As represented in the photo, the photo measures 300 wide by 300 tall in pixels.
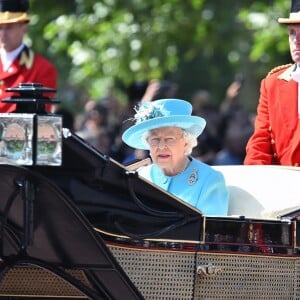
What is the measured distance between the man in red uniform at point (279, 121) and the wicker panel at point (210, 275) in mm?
1214

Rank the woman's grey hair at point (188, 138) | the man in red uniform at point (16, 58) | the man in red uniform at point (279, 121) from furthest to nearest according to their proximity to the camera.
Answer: the man in red uniform at point (16, 58)
the man in red uniform at point (279, 121)
the woman's grey hair at point (188, 138)

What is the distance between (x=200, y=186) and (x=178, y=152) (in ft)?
0.69

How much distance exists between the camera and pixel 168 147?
6879mm

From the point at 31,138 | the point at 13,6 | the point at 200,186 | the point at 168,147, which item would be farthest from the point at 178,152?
the point at 13,6

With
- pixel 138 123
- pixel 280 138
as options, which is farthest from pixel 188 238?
pixel 280 138

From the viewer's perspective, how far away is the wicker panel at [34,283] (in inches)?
244

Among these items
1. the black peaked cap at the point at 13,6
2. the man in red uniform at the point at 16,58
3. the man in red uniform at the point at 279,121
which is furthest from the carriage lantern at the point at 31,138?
the black peaked cap at the point at 13,6

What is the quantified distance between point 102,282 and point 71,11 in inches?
382

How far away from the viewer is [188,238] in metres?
6.25

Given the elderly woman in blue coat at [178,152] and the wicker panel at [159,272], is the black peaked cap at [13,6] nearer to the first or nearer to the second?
the elderly woman in blue coat at [178,152]

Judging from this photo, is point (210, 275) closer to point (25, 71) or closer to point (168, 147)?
point (168, 147)

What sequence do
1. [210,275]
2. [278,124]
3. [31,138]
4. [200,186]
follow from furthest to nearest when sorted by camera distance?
[278,124], [200,186], [210,275], [31,138]

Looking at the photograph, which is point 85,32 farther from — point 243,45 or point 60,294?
point 60,294

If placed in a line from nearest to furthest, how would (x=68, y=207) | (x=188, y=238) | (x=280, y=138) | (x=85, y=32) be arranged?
1. (x=68, y=207)
2. (x=188, y=238)
3. (x=280, y=138)
4. (x=85, y=32)
